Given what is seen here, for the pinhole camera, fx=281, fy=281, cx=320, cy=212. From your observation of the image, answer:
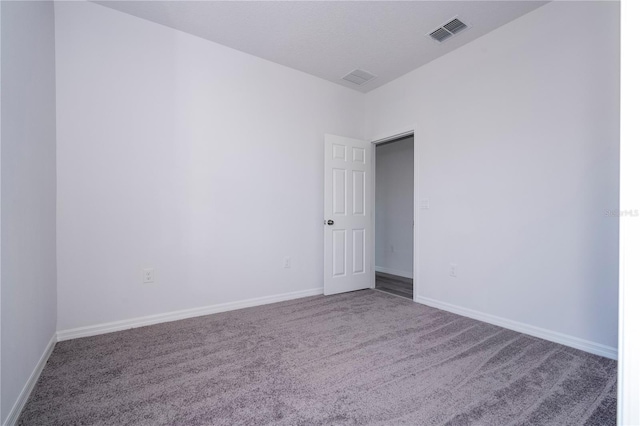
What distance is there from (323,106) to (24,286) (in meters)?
3.35

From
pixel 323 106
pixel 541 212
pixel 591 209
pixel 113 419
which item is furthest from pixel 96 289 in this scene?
pixel 591 209

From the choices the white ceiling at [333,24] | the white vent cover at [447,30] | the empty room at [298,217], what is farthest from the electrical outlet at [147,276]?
the white vent cover at [447,30]

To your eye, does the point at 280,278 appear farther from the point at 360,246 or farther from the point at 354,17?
the point at 354,17

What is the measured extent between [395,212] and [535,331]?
2949 millimetres

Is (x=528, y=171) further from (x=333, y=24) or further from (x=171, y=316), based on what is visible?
(x=171, y=316)

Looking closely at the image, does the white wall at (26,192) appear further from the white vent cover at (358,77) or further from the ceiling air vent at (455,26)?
the ceiling air vent at (455,26)

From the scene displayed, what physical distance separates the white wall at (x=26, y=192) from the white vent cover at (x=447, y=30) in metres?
3.10

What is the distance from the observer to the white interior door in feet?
12.0

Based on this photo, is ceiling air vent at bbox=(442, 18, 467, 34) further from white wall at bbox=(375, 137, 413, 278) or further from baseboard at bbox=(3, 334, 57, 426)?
baseboard at bbox=(3, 334, 57, 426)

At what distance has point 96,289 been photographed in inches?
94.4

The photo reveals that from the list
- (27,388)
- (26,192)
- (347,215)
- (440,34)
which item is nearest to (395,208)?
(347,215)

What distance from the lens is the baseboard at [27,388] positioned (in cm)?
132

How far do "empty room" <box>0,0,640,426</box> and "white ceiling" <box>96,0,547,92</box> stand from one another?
0.02 meters

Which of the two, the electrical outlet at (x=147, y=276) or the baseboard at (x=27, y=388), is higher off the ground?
the electrical outlet at (x=147, y=276)
